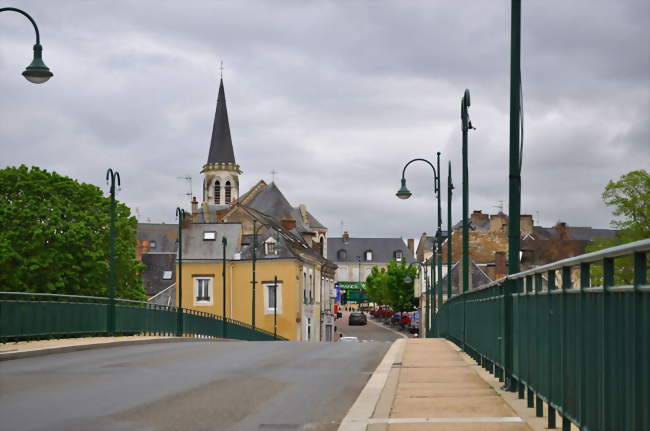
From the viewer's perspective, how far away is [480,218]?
14062cm

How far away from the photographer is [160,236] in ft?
531

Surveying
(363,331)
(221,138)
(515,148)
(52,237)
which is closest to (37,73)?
(515,148)

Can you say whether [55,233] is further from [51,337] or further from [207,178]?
[207,178]

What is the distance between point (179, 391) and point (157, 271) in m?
80.5

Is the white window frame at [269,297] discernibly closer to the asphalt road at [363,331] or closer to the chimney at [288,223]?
the asphalt road at [363,331]

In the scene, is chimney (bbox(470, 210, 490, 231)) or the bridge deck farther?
chimney (bbox(470, 210, 490, 231))

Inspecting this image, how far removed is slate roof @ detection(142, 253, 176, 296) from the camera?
298 feet

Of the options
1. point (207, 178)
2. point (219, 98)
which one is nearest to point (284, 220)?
point (219, 98)

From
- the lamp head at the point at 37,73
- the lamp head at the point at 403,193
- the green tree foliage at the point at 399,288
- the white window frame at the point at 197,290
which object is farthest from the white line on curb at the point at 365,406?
the green tree foliage at the point at 399,288

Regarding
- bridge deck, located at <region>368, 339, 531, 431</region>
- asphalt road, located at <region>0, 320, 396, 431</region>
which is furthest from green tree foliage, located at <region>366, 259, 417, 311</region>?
bridge deck, located at <region>368, 339, 531, 431</region>

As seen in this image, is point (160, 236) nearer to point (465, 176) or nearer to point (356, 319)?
point (356, 319)

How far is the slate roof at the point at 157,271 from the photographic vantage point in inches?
3578

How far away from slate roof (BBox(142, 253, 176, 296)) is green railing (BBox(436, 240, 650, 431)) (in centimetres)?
8118

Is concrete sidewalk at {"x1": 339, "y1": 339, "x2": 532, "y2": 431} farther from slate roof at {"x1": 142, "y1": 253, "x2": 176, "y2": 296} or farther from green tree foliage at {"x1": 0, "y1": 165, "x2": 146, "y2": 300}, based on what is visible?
slate roof at {"x1": 142, "y1": 253, "x2": 176, "y2": 296}
